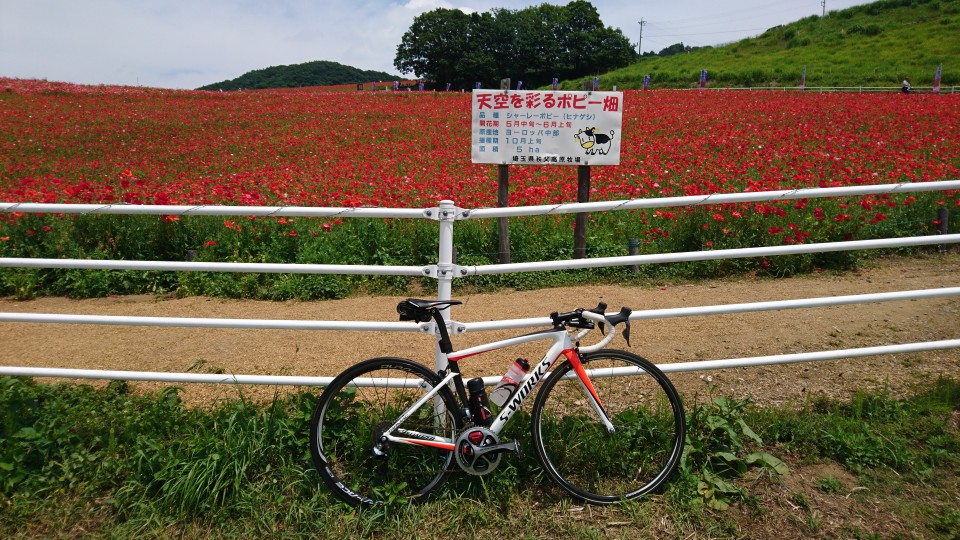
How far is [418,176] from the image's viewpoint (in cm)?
1068

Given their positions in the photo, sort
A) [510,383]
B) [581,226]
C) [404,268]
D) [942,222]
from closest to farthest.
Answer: [510,383]
[404,268]
[581,226]
[942,222]

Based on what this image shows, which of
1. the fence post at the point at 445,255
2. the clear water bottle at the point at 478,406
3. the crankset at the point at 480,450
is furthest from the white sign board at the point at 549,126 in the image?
the crankset at the point at 480,450

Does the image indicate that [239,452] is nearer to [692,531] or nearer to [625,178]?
[692,531]

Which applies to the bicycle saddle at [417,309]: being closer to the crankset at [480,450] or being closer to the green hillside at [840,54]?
the crankset at [480,450]

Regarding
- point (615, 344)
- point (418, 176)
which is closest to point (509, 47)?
point (418, 176)

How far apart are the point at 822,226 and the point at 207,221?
694 centimetres

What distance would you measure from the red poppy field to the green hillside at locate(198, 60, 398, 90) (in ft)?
171

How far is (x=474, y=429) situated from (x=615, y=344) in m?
2.30

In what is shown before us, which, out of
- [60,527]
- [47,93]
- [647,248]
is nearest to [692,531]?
[60,527]

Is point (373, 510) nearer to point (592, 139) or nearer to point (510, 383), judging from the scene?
point (510, 383)

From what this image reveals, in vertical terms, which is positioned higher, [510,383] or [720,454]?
[510,383]

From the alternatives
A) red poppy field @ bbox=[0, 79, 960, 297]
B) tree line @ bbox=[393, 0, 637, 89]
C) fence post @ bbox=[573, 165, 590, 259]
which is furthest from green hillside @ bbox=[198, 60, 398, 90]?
fence post @ bbox=[573, 165, 590, 259]

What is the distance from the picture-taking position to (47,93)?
25.8 meters

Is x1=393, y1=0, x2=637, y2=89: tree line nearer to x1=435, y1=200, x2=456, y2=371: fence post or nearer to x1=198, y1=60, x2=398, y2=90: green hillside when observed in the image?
x1=198, y1=60, x2=398, y2=90: green hillside
